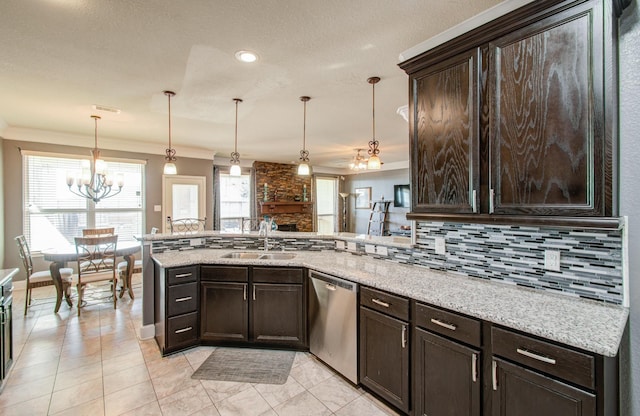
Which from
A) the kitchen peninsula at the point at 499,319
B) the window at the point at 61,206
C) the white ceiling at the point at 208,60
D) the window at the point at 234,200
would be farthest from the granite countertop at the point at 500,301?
the window at the point at 234,200

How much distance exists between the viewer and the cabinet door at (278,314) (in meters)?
2.68

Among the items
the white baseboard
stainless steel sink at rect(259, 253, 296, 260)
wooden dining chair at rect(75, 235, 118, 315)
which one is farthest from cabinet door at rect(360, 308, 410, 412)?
wooden dining chair at rect(75, 235, 118, 315)

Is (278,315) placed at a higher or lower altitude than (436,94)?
lower

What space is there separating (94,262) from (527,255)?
4934 mm

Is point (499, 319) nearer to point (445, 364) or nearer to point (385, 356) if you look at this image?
point (445, 364)

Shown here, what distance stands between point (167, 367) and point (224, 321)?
1.86 ft

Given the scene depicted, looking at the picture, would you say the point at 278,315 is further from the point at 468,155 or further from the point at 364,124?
the point at 364,124

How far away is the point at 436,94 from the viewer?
198cm

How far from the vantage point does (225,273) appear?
2775 mm

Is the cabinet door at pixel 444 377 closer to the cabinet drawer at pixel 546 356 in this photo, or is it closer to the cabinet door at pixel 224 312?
the cabinet drawer at pixel 546 356

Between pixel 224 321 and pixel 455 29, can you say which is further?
pixel 224 321

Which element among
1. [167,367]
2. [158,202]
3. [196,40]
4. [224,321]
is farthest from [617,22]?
[158,202]

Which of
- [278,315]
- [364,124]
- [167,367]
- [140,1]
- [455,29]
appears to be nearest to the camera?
[140,1]

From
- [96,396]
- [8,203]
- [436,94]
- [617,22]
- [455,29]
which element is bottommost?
[96,396]
